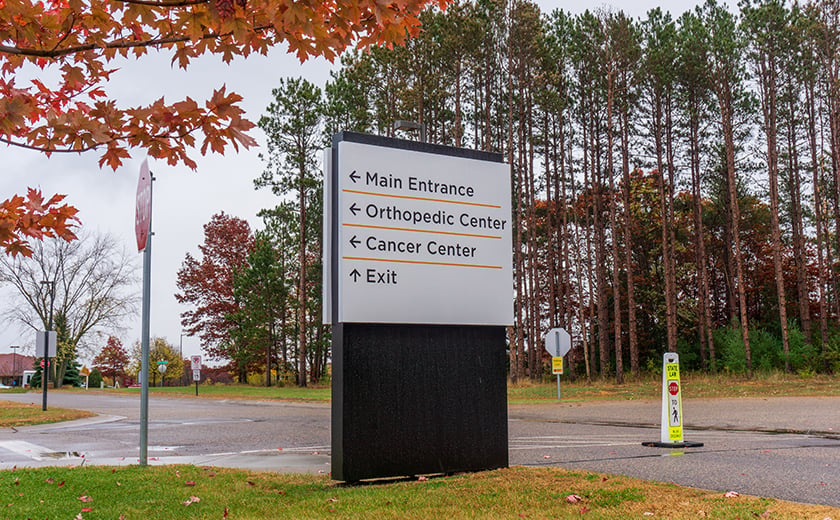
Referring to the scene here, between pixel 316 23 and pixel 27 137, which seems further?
pixel 27 137

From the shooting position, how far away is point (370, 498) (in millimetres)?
5836

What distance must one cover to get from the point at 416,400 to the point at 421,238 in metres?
1.65

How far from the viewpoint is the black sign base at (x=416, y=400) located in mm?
6898

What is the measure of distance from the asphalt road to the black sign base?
1.09m

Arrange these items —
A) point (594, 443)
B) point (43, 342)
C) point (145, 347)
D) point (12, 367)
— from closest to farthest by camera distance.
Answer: point (145, 347) → point (594, 443) → point (43, 342) → point (12, 367)

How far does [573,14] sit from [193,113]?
1316 inches

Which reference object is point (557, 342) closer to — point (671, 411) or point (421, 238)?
point (671, 411)

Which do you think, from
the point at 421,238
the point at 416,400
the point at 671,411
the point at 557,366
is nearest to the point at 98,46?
the point at 421,238

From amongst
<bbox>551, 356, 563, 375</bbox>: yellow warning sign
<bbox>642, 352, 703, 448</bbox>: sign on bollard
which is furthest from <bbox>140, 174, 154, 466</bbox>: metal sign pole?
<bbox>551, 356, 563, 375</bbox>: yellow warning sign

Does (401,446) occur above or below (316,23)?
below

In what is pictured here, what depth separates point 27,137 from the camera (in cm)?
434

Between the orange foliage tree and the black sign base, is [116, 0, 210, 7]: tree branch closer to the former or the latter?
the orange foliage tree

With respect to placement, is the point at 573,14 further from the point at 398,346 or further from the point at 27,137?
the point at 27,137

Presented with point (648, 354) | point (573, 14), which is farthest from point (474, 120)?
point (648, 354)
